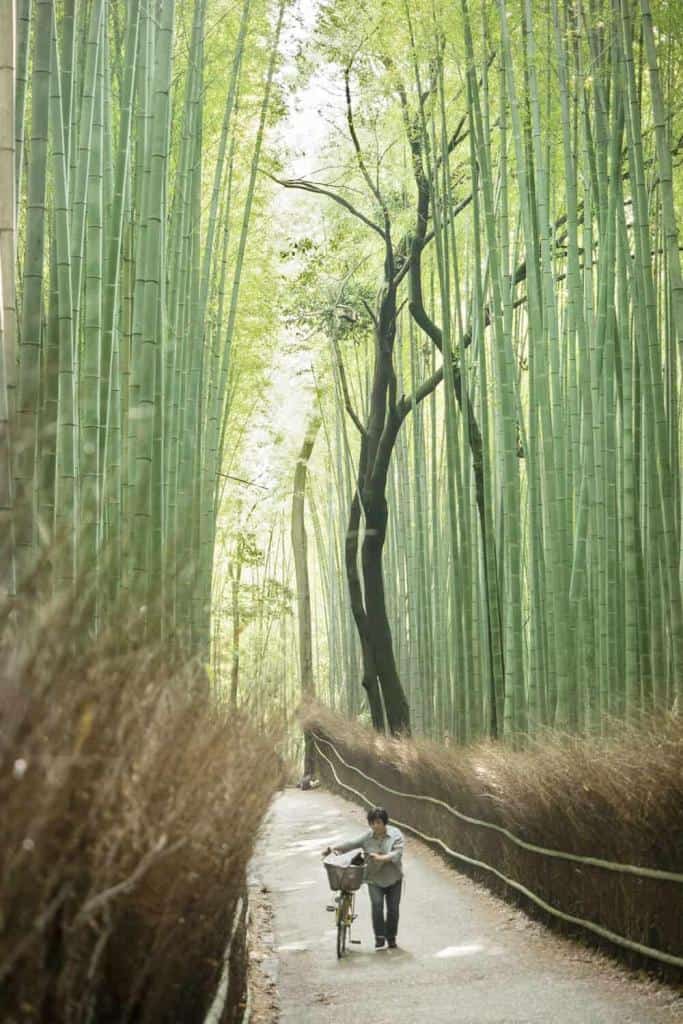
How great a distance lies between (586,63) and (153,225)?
11.2 feet

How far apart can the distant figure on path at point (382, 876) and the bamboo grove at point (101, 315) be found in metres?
1.39

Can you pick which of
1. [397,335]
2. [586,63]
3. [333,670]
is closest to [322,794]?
[333,670]

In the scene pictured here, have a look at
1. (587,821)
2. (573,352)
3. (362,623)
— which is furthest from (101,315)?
(362,623)

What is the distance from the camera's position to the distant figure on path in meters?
5.66

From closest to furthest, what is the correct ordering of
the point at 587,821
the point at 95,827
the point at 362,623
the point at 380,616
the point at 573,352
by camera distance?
the point at 95,827, the point at 587,821, the point at 573,352, the point at 380,616, the point at 362,623

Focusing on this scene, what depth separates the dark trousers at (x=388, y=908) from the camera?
5.65 metres

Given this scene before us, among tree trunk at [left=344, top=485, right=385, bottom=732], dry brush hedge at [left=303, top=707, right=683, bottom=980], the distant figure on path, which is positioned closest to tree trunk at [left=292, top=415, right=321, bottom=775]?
tree trunk at [left=344, top=485, right=385, bottom=732]

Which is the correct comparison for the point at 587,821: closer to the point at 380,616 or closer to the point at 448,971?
the point at 448,971

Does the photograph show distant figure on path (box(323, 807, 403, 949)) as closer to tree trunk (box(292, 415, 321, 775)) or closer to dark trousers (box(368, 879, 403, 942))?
dark trousers (box(368, 879, 403, 942))

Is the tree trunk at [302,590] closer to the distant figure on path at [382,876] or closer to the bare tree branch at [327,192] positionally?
the bare tree branch at [327,192]

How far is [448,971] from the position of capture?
5.03 m

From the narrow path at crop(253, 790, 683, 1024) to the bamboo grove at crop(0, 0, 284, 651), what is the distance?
1.03 m

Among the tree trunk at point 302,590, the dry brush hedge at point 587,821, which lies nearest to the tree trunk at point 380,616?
the dry brush hedge at point 587,821

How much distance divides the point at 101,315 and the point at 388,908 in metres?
3.31
